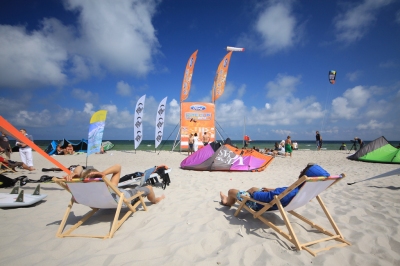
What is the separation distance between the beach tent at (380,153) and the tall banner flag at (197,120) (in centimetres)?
913

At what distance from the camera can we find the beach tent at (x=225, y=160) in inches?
273

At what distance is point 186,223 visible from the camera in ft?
8.99

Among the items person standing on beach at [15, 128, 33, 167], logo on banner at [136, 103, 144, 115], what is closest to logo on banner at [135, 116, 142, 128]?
logo on banner at [136, 103, 144, 115]

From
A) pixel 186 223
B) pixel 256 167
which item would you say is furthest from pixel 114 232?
pixel 256 167

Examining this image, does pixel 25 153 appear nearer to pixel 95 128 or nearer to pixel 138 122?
pixel 95 128

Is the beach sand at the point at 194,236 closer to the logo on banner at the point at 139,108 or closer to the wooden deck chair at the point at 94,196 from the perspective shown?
the wooden deck chair at the point at 94,196

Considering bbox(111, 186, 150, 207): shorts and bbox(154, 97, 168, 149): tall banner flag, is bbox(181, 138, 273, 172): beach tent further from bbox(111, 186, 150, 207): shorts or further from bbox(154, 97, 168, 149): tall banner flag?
bbox(154, 97, 168, 149): tall banner flag

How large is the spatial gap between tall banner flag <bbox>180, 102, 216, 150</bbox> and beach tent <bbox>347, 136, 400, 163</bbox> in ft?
30.0

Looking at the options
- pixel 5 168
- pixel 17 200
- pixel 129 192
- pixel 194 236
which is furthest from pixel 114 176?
pixel 5 168

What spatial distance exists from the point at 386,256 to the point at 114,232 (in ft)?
9.76

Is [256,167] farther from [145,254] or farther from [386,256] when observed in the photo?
[145,254]

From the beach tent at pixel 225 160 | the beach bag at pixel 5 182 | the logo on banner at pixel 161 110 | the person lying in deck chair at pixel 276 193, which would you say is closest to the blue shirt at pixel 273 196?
the person lying in deck chair at pixel 276 193

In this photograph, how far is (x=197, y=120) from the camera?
50.6 feet

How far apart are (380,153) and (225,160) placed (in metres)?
7.75
